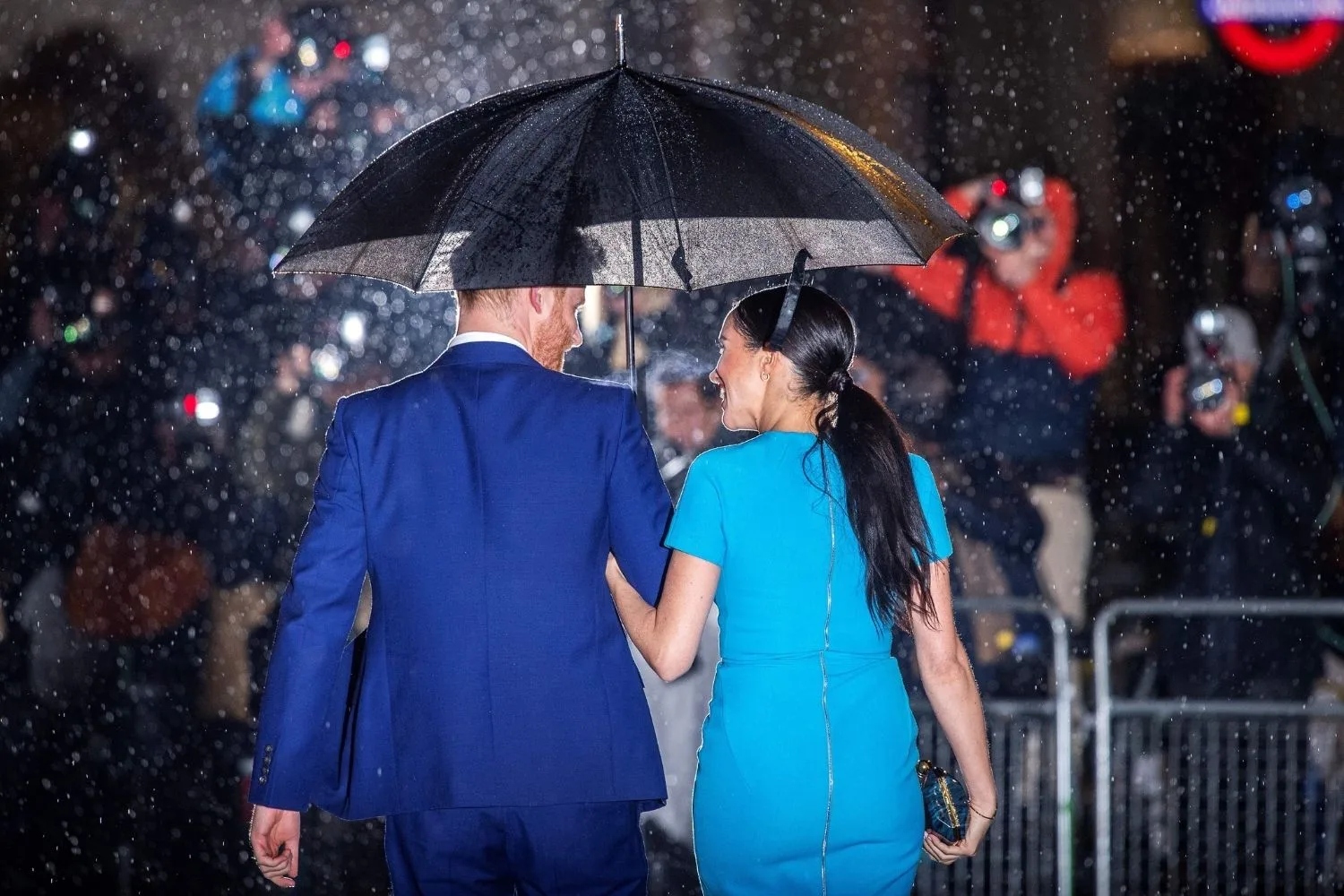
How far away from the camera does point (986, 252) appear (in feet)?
21.5

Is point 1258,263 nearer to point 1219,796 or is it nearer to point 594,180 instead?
point 1219,796

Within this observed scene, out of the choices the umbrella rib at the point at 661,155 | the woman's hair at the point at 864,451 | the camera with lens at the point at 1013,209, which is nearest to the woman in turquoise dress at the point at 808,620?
the woman's hair at the point at 864,451

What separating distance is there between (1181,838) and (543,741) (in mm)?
3713

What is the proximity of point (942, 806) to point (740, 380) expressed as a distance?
0.81m

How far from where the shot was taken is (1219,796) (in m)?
4.96

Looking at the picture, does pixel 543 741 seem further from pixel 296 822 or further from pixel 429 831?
pixel 296 822

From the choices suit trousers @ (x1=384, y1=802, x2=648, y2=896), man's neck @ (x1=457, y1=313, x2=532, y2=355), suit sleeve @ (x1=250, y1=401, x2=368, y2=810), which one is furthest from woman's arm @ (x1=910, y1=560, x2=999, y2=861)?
suit sleeve @ (x1=250, y1=401, x2=368, y2=810)

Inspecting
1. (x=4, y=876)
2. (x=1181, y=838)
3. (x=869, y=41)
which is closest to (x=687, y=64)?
(x=869, y=41)

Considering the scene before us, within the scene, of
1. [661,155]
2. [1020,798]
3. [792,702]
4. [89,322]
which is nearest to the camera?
[792,702]

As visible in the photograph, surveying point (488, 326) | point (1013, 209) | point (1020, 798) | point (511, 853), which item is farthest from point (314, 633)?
point (1013, 209)

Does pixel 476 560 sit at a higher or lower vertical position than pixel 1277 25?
lower

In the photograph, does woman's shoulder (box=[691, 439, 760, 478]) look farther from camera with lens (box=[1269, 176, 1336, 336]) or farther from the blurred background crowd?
camera with lens (box=[1269, 176, 1336, 336])

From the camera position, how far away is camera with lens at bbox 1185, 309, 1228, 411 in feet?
21.2

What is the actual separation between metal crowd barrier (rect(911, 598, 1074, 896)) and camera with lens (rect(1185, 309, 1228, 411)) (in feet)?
6.75
